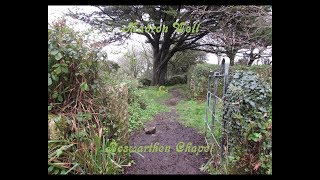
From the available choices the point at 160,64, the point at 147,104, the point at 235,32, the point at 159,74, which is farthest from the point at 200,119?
the point at 235,32

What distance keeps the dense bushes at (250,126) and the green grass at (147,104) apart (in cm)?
123

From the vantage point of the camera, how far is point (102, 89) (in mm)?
1727

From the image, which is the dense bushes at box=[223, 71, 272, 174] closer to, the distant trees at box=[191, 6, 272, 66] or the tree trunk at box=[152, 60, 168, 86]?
the distant trees at box=[191, 6, 272, 66]

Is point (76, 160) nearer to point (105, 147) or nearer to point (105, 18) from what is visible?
point (105, 147)

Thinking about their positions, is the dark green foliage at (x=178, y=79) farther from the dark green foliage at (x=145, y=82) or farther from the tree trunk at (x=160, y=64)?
the dark green foliage at (x=145, y=82)

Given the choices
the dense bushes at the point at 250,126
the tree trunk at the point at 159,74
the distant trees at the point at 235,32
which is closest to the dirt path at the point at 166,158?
the dense bushes at the point at 250,126

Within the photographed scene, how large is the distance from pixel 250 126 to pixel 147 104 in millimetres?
1551

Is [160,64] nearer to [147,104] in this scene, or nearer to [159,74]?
[159,74]

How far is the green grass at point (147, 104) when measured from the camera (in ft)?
7.70

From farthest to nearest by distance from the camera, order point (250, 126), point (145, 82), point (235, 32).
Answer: point (145, 82) < point (235, 32) < point (250, 126)

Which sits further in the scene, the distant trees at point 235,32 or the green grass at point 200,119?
the distant trees at point 235,32

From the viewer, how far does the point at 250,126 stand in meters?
1.13
